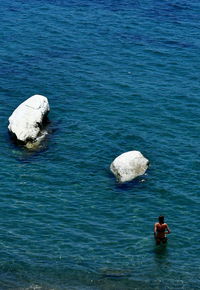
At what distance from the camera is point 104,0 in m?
98.9

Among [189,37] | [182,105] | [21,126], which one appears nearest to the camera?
[21,126]

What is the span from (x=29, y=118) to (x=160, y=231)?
19643mm

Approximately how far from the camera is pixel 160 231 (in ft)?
166

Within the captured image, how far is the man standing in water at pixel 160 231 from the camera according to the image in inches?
1994

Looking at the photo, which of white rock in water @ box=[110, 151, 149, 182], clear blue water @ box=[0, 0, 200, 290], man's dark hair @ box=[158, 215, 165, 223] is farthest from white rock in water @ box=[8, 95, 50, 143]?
man's dark hair @ box=[158, 215, 165, 223]

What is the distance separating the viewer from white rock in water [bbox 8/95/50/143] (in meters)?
63.2

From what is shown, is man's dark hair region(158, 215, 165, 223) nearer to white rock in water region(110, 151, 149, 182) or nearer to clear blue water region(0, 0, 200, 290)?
clear blue water region(0, 0, 200, 290)

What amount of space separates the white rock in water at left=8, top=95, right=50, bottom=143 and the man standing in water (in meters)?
17.8

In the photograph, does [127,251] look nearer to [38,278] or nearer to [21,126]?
[38,278]

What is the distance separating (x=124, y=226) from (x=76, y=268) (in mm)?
6814

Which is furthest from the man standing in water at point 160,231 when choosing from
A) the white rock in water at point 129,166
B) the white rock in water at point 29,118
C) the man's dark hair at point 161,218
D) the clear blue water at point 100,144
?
the white rock in water at point 29,118

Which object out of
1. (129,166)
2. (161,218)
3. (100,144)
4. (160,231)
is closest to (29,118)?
(100,144)

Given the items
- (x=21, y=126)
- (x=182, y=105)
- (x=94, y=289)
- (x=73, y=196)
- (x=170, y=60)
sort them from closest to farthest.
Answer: (x=94, y=289), (x=73, y=196), (x=21, y=126), (x=182, y=105), (x=170, y=60)

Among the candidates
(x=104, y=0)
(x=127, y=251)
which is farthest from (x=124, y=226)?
(x=104, y=0)
